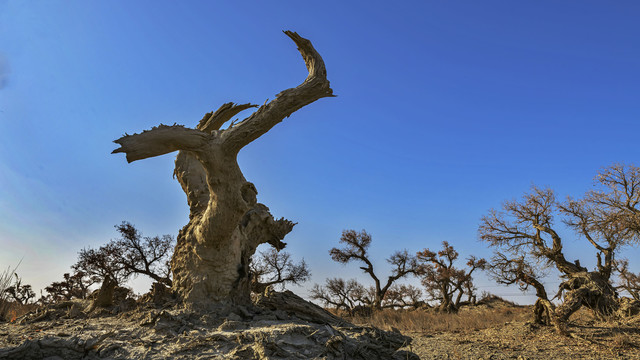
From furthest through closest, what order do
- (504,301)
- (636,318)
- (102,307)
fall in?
(504,301)
(636,318)
(102,307)

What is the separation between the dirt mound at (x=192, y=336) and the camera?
397 cm

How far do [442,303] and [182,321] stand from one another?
74.5 feet

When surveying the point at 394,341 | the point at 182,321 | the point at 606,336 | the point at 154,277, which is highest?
the point at 154,277

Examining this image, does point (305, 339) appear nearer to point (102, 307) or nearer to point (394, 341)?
point (394, 341)

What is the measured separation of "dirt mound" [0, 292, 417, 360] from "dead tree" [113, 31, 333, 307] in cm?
51

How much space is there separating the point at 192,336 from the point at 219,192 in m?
1.96

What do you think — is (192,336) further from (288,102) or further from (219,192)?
(288,102)

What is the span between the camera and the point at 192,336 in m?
4.45

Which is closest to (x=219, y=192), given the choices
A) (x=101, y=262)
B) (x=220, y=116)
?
(x=220, y=116)

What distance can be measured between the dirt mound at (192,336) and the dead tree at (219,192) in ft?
1.69

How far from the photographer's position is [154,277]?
17.0 m

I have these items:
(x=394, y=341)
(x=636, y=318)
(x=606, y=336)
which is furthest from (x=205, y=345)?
(x=636, y=318)

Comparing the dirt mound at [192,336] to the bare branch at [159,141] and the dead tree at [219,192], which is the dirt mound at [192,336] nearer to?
the dead tree at [219,192]

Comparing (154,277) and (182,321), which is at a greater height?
(154,277)
